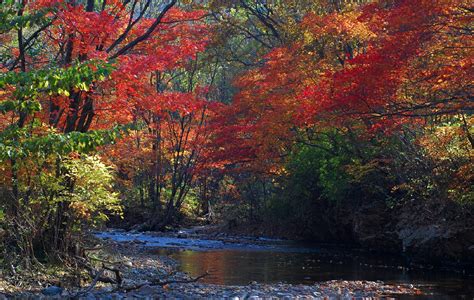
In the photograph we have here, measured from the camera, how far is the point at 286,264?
1602 cm

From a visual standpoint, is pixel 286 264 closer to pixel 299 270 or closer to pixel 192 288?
pixel 299 270

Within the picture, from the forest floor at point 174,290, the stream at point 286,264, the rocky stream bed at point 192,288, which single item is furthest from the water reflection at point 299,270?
the forest floor at point 174,290

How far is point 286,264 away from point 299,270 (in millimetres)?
1159

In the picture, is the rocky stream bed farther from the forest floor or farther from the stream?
the stream

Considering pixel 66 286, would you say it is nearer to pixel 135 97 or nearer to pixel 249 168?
pixel 135 97

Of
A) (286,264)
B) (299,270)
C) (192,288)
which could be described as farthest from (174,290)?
(286,264)

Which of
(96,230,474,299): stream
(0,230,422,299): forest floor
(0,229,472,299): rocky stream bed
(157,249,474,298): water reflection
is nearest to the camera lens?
(0,230,422,299): forest floor

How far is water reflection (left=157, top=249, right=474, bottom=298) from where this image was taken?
12.8 m

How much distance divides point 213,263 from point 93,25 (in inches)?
287

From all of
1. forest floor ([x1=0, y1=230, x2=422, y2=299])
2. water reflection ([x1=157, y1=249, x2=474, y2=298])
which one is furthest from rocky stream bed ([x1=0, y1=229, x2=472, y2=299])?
water reflection ([x1=157, y1=249, x2=474, y2=298])

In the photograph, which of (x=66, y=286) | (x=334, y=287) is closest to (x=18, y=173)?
(x=66, y=286)

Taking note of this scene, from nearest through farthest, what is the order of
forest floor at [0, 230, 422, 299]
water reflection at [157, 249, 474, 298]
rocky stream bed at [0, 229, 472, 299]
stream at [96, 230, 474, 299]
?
1. forest floor at [0, 230, 422, 299]
2. rocky stream bed at [0, 229, 472, 299]
3. water reflection at [157, 249, 474, 298]
4. stream at [96, 230, 474, 299]

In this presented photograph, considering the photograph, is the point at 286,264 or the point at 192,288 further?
the point at 286,264

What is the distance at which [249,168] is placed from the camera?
81.5 ft
